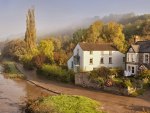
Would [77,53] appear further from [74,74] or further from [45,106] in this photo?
[45,106]

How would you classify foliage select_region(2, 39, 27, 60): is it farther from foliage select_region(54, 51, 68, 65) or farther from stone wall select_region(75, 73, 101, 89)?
stone wall select_region(75, 73, 101, 89)

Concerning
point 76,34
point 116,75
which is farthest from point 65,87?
point 76,34

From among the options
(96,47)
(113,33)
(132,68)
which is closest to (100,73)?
(132,68)

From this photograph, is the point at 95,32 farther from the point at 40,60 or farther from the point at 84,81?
the point at 84,81

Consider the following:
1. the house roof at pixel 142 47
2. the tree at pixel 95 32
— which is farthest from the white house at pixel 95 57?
the tree at pixel 95 32

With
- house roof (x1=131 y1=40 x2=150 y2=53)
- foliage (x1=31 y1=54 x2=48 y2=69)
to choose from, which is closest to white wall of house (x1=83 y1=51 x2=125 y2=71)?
house roof (x1=131 y1=40 x2=150 y2=53)

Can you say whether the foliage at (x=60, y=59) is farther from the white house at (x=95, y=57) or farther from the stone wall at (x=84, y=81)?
the stone wall at (x=84, y=81)

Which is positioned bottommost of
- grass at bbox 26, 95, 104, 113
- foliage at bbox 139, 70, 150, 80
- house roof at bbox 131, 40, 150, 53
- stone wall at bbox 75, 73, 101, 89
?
grass at bbox 26, 95, 104, 113
